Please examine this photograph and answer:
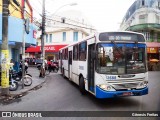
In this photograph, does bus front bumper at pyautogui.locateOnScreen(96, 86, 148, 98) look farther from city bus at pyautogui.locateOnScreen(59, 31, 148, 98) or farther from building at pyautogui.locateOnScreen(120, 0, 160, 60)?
building at pyautogui.locateOnScreen(120, 0, 160, 60)

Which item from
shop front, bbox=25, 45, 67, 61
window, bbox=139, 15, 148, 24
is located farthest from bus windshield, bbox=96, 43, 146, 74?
window, bbox=139, 15, 148, 24

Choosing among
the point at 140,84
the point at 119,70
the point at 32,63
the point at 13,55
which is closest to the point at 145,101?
the point at 140,84

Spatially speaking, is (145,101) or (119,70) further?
(145,101)

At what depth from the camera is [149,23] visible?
38719mm

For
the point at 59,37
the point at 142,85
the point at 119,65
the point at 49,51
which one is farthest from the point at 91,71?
the point at 59,37

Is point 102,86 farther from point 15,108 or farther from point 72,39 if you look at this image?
point 72,39

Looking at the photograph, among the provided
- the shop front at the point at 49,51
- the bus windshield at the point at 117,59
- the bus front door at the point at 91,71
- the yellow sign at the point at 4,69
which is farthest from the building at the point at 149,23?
the yellow sign at the point at 4,69

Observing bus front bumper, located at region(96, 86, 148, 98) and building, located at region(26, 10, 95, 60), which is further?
building, located at region(26, 10, 95, 60)

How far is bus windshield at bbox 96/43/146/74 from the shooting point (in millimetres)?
8320

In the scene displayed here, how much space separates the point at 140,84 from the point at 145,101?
1.09 metres

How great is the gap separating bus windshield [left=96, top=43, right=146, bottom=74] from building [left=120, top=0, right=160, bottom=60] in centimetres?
3044

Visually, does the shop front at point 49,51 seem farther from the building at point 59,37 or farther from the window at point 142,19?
the window at point 142,19

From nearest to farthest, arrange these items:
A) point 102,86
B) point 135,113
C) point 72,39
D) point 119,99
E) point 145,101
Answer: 1. point 135,113
2. point 102,86
3. point 145,101
4. point 119,99
5. point 72,39

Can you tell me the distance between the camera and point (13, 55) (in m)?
22.8
